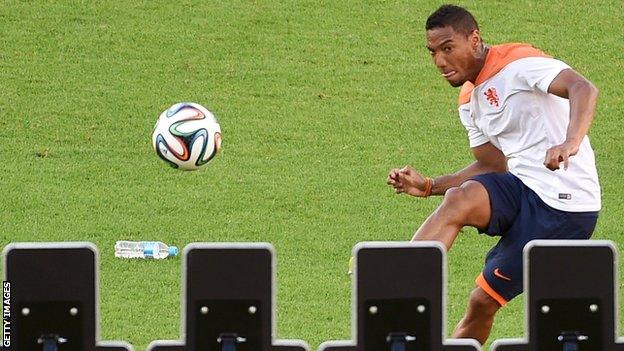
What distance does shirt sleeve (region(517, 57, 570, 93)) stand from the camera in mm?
7891

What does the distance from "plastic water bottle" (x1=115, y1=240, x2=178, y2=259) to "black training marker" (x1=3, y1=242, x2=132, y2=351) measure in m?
4.57

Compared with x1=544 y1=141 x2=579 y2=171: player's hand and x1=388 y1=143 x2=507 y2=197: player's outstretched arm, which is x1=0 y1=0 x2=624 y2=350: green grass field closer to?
x1=388 y1=143 x2=507 y2=197: player's outstretched arm

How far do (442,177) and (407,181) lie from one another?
0.26 metres

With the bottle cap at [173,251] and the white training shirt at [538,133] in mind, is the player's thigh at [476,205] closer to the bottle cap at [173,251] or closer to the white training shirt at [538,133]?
the white training shirt at [538,133]

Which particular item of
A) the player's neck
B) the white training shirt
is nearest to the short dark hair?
the player's neck

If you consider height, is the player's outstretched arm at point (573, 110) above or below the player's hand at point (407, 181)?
above

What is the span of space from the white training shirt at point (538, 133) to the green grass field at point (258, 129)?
1422 mm

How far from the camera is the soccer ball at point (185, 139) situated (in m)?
8.79

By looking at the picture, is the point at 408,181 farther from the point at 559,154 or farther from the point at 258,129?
the point at 258,129

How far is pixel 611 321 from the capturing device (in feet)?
20.5

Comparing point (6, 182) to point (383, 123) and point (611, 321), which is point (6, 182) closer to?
point (383, 123)

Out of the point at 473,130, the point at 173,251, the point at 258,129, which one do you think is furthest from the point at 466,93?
the point at 258,129

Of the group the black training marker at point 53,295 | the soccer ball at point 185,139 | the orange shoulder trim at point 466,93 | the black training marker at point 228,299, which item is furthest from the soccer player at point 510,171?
the black training marker at point 53,295

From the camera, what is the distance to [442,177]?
8625mm
